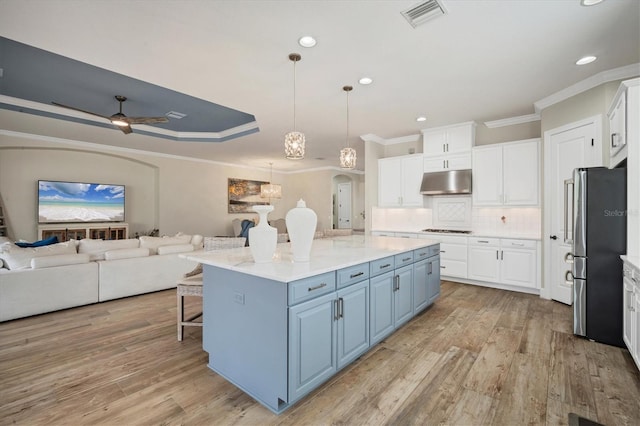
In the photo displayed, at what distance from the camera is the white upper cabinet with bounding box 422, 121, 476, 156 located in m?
5.04

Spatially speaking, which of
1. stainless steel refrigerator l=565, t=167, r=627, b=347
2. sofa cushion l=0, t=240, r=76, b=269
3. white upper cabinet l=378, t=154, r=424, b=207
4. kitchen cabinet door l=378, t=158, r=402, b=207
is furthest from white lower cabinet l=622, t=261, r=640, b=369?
sofa cushion l=0, t=240, r=76, b=269

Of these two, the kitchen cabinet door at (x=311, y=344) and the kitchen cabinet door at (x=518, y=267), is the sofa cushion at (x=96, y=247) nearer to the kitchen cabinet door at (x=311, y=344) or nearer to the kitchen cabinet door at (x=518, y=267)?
the kitchen cabinet door at (x=311, y=344)

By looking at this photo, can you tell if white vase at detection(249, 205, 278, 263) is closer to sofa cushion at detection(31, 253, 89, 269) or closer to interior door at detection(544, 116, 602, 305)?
sofa cushion at detection(31, 253, 89, 269)

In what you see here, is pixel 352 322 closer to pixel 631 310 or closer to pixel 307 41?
pixel 631 310

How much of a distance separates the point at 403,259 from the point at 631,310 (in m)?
1.78

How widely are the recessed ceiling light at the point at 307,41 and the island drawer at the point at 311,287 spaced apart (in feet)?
6.73

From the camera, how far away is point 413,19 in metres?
2.30

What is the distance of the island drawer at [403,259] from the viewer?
2.85 meters

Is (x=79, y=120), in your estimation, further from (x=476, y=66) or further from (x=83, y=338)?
(x=476, y=66)

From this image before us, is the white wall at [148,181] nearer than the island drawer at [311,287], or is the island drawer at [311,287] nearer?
the island drawer at [311,287]

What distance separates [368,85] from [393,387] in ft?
10.4

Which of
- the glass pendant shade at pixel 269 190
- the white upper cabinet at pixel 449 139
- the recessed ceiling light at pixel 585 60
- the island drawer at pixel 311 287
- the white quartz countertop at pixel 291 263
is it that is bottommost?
the island drawer at pixel 311 287

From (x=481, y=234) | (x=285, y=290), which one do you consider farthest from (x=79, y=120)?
(x=481, y=234)

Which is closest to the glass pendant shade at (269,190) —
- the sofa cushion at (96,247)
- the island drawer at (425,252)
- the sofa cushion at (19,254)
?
the sofa cushion at (96,247)
